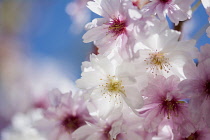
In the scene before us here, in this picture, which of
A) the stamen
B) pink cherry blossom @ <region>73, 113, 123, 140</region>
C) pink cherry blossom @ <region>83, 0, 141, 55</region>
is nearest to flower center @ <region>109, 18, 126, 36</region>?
pink cherry blossom @ <region>83, 0, 141, 55</region>

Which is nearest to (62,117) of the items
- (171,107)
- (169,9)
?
(171,107)

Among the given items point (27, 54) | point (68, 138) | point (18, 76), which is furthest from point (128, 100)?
point (27, 54)

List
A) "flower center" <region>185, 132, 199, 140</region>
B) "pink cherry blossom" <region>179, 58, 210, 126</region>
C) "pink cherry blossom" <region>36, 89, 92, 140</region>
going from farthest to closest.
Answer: "pink cherry blossom" <region>36, 89, 92, 140</region> < "flower center" <region>185, 132, 199, 140</region> < "pink cherry blossom" <region>179, 58, 210, 126</region>

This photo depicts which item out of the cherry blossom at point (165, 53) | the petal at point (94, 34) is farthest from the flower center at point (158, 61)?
the petal at point (94, 34)

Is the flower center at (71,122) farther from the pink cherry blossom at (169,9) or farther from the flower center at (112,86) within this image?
the pink cherry blossom at (169,9)

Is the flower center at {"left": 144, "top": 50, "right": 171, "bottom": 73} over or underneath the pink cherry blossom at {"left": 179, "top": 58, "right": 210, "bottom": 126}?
over

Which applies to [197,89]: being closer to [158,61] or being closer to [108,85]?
[158,61]

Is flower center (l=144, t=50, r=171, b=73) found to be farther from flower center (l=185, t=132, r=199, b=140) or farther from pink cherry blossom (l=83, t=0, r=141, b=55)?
flower center (l=185, t=132, r=199, b=140)

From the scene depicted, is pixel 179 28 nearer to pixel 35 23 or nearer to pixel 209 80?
pixel 209 80
